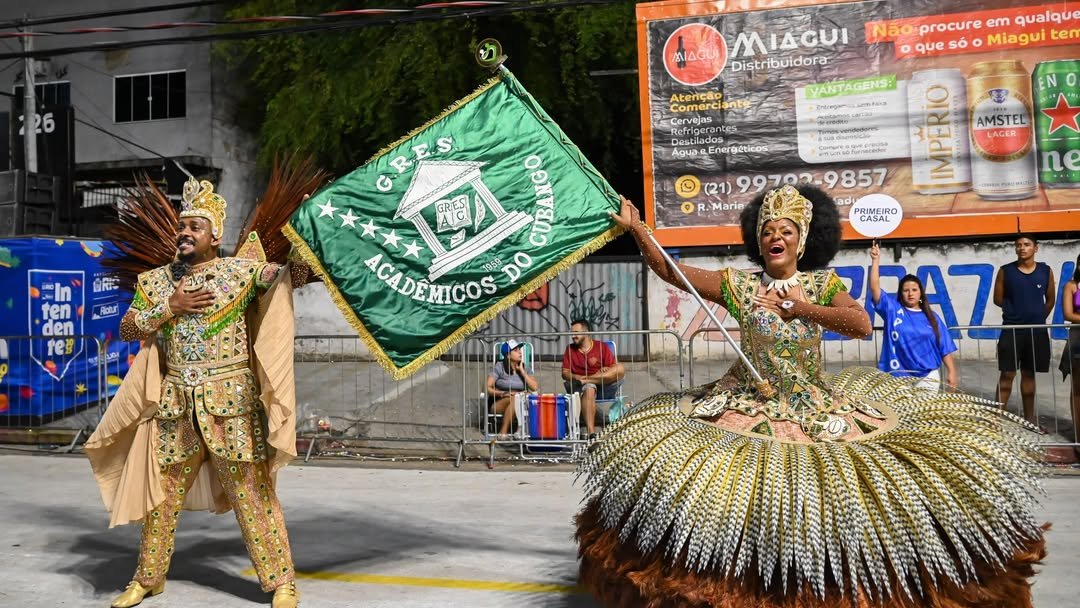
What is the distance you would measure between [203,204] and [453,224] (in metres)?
1.44

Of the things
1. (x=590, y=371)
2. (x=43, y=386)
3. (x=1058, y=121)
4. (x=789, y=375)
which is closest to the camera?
(x=789, y=375)

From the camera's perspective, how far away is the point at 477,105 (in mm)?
5039

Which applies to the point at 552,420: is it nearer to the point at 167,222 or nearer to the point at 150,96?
the point at 167,222

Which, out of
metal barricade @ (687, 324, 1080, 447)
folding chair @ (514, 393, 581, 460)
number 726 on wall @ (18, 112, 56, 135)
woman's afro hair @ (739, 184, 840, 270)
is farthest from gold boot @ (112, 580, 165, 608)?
number 726 on wall @ (18, 112, 56, 135)

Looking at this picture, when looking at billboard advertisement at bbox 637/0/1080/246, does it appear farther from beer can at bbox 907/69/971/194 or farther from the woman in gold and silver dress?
the woman in gold and silver dress

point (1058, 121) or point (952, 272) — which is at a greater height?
point (1058, 121)

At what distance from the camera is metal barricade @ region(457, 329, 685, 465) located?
9.71 m

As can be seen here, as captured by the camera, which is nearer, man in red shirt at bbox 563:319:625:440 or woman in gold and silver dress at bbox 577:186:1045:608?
woman in gold and silver dress at bbox 577:186:1045:608

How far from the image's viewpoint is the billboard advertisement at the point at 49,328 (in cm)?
1202

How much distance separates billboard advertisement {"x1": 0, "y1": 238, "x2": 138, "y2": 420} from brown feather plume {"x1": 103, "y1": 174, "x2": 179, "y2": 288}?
20.8 ft

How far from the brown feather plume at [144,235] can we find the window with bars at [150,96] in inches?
692

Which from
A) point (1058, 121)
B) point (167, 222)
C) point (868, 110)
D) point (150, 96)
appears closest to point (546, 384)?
point (868, 110)

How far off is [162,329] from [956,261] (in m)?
12.4

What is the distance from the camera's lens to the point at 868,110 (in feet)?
43.4
